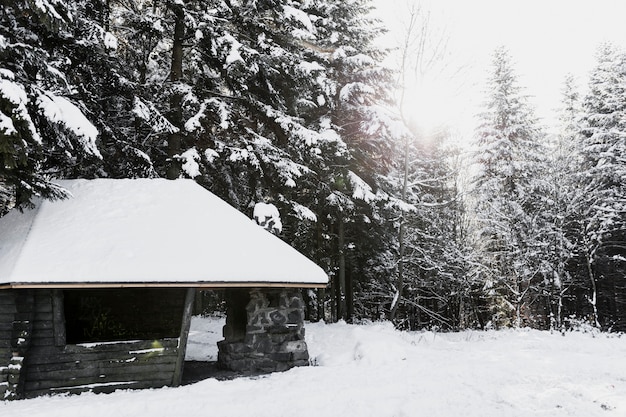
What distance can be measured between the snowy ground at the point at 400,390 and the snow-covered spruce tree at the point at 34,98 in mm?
3926

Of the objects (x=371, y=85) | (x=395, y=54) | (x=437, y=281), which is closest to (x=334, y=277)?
(x=437, y=281)

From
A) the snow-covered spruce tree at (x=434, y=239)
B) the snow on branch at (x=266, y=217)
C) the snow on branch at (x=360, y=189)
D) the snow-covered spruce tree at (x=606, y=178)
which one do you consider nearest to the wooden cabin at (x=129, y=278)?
the snow on branch at (x=266, y=217)

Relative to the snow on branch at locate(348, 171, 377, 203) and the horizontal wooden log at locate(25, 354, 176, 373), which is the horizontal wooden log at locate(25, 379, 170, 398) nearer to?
the horizontal wooden log at locate(25, 354, 176, 373)

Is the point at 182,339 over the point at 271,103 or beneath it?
beneath

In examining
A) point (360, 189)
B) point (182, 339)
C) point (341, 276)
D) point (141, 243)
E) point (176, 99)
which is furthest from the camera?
point (341, 276)

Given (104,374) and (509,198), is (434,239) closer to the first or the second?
(509,198)

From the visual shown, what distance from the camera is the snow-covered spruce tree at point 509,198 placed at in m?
19.0

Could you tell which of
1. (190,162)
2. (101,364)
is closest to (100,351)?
(101,364)

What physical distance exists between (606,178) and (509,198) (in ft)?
14.9

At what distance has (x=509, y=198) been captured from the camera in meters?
20.7

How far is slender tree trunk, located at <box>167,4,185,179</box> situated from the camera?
13.7 meters

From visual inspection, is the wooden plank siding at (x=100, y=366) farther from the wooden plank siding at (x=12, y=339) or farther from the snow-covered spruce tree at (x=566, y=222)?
the snow-covered spruce tree at (x=566, y=222)

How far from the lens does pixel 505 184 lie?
21.6 m

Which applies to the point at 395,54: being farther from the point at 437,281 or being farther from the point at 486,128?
the point at 437,281
